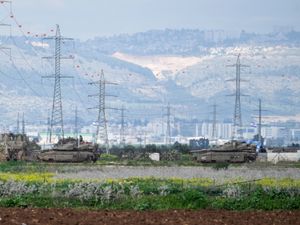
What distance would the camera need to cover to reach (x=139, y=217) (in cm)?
3219

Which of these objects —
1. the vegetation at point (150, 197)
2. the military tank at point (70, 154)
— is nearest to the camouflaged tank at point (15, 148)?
the military tank at point (70, 154)

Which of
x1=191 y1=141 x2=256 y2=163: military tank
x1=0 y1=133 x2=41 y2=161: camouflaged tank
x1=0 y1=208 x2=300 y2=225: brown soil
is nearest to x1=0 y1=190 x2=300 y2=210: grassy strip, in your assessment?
x1=0 y1=208 x2=300 y2=225: brown soil

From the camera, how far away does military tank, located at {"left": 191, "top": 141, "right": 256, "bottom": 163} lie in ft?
295

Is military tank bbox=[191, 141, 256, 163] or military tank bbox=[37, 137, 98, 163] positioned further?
military tank bbox=[37, 137, 98, 163]

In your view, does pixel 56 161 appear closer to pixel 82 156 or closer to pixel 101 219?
pixel 82 156

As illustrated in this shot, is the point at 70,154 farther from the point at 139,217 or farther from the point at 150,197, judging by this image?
the point at 139,217

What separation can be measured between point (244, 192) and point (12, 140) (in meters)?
54.6

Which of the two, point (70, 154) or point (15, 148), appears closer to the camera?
point (70, 154)

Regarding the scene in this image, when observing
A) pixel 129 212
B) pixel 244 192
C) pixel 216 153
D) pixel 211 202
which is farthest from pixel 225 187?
pixel 216 153

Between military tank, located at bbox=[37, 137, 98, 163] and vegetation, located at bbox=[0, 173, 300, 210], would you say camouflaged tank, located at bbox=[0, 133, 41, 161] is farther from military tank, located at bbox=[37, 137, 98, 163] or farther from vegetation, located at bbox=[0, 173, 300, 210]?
vegetation, located at bbox=[0, 173, 300, 210]

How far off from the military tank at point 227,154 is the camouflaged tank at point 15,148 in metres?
12.6

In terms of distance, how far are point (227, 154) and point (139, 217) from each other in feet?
196

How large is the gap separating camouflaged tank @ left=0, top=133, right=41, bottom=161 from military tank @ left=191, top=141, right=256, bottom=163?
41.3ft

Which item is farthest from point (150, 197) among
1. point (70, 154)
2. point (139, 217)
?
point (70, 154)
